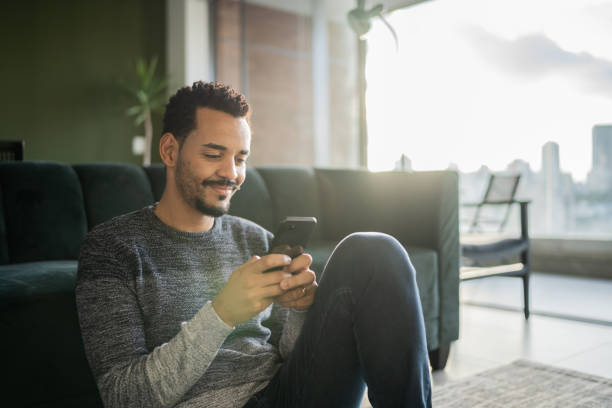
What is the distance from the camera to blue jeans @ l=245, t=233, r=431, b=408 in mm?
864

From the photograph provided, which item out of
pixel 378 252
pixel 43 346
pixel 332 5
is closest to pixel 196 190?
pixel 378 252

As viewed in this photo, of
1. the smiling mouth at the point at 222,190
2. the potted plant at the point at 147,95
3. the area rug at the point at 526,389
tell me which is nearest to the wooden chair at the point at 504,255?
the area rug at the point at 526,389

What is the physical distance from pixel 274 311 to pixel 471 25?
499cm

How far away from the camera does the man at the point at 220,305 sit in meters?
0.81

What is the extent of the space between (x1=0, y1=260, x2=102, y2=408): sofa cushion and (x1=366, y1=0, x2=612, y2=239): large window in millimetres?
3856

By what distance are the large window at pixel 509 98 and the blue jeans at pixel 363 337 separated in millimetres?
3947

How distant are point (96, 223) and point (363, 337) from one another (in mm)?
1418

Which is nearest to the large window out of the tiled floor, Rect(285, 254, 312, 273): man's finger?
the tiled floor

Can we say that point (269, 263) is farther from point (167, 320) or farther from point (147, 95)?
point (147, 95)

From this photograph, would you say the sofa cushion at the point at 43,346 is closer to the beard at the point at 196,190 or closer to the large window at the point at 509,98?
the beard at the point at 196,190

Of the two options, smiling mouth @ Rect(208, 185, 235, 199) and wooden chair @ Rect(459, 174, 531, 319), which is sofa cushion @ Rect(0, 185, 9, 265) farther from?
wooden chair @ Rect(459, 174, 531, 319)

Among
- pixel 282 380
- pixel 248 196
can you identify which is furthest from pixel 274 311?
pixel 248 196

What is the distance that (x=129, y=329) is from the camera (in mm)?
849

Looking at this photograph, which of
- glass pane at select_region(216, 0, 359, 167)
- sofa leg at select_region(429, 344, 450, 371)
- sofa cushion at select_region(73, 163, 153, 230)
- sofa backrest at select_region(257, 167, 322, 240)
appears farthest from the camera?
glass pane at select_region(216, 0, 359, 167)
